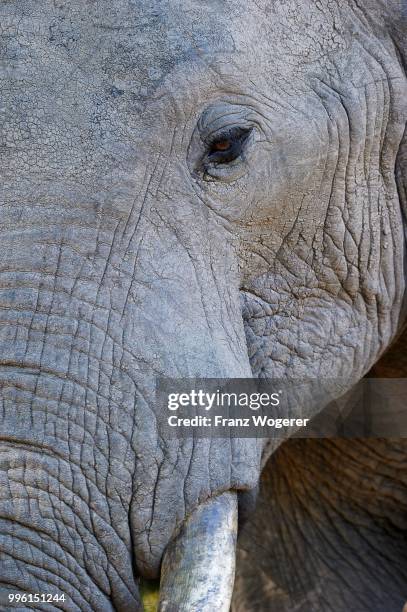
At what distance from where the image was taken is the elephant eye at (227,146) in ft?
10.2

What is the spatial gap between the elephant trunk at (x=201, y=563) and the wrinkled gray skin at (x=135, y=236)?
4 cm

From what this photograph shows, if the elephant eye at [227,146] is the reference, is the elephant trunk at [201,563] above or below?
below

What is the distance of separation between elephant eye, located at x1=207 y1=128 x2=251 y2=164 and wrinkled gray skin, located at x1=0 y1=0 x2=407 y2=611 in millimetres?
20

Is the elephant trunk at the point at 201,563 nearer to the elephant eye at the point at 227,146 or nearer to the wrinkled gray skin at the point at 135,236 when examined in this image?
the wrinkled gray skin at the point at 135,236

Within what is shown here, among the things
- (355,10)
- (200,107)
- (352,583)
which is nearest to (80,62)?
(200,107)

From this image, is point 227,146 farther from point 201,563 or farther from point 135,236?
point 201,563

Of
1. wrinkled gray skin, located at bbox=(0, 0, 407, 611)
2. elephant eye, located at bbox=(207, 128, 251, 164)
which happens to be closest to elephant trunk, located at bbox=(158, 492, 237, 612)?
wrinkled gray skin, located at bbox=(0, 0, 407, 611)

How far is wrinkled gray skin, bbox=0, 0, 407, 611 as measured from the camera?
9.37 ft

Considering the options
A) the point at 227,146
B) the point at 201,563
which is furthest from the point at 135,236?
the point at 201,563

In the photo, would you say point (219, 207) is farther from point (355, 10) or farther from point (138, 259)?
point (355, 10)

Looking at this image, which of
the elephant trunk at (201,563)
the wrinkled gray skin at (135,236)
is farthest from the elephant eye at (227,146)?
the elephant trunk at (201,563)

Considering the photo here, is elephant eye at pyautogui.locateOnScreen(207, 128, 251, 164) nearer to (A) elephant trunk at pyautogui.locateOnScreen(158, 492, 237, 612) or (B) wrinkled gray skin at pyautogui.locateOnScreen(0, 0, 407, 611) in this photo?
(B) wrinkled gray skin at pyautogui.locateOnScreen(0, 0, 407, 611)

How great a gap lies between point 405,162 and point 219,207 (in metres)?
0.68

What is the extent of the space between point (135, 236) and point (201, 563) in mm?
803
